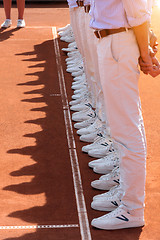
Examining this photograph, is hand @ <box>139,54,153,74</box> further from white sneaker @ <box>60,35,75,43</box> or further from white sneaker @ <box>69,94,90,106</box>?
white sneaker @ <box>60,35,75,43</box>

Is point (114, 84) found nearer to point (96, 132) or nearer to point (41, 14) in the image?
point (96, 132)

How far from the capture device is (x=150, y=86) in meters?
8.10

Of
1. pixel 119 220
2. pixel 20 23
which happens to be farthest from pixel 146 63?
pixel 20 23

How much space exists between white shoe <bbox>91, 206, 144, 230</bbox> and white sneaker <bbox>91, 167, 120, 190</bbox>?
567 mm

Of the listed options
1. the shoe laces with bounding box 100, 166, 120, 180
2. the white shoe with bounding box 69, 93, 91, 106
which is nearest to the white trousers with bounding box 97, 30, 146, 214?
the shoe laces with bounding box 100, 166, 120, 180

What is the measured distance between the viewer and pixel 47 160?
17.6ft

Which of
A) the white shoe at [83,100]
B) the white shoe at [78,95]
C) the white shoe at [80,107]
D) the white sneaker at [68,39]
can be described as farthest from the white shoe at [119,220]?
the white sneaker at [68,39]

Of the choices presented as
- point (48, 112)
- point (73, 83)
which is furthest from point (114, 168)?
point (73, 83)

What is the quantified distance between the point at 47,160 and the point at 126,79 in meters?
1.90

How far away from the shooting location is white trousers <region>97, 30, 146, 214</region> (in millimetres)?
3666

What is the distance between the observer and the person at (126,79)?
143 inches

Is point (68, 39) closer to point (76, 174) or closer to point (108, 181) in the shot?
point (76, 174)

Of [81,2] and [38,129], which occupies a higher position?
[81,2]

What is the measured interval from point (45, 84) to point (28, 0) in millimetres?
7853
